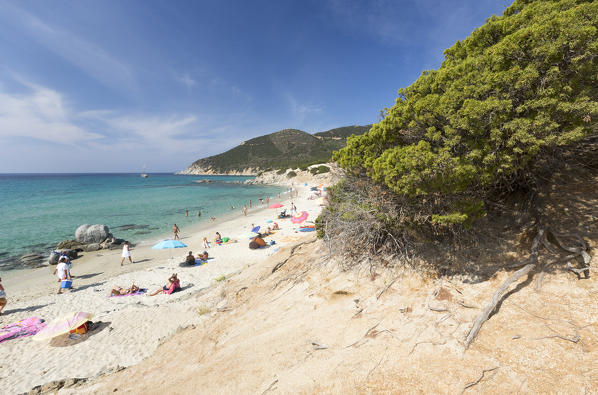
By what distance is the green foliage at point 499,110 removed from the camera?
387 cm

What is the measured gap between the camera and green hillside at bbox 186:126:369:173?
113375 mm

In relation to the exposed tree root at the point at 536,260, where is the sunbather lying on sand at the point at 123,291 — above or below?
below

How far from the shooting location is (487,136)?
4445 mm

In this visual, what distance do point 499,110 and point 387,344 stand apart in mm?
4472

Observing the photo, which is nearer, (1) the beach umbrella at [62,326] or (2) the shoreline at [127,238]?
(1) the beach umbrella at [62,326]

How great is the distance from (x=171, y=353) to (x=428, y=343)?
6041 mm

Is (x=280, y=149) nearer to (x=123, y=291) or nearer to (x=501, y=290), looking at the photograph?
(x=123, y=291)

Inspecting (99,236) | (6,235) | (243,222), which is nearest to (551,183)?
(243,222)

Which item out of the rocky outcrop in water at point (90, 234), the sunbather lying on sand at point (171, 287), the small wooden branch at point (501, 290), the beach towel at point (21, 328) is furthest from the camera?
the rocky outcrop in water at point (90, 234)

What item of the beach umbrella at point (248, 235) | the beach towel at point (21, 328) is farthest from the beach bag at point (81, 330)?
the beach umbrella at point (248, 235)

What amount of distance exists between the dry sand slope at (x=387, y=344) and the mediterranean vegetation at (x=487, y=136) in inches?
15.2

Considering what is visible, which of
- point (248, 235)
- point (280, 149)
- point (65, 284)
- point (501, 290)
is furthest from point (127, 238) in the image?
point (280, 149)

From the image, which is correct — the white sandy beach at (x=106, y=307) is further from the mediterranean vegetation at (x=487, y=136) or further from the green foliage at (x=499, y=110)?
the green foliage at (x=499, y=110)

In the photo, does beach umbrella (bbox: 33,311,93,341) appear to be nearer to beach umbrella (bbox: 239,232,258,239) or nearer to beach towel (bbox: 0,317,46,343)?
beach towel (bbox: 0,317,46,343)
